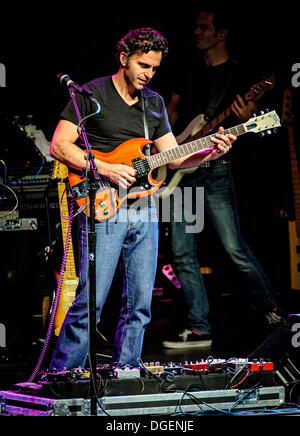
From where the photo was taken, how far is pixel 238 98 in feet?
18.6

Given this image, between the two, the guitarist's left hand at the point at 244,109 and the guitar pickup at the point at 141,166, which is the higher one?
the guitarist's left hand at the point at 244,109

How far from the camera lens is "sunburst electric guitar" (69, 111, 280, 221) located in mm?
3861

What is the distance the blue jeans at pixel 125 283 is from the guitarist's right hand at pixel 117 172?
0.19 metres

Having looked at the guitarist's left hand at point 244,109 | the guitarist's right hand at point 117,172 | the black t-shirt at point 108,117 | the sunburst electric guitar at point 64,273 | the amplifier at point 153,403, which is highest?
the guitarist's left hand at point 244,109

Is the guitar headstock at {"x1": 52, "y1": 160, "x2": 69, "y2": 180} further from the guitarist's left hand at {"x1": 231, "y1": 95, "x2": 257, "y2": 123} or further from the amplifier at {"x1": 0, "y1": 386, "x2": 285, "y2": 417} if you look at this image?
the amplifier at {"x1": 0, "y1": 386, "x2": 285, "y2": 417}

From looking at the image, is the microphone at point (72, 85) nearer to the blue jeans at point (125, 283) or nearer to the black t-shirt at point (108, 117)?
the black t-shirt at point (108, 117)

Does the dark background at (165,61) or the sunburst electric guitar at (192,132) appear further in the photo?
the dark background at (165,61)

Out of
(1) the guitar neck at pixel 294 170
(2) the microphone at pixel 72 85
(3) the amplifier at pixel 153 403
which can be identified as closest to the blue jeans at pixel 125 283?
(3) the amplifier at pixel 153 403

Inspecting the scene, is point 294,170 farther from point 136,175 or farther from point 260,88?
point 136,175

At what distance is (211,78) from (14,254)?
8.84 feet

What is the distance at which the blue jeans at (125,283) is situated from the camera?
3.68 meters

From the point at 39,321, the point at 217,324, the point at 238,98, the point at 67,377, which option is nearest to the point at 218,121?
the point at 238,98

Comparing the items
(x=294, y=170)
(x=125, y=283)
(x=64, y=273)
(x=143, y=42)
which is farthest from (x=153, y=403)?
(x=294, y=170)

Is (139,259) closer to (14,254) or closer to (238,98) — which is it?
(14,254)
